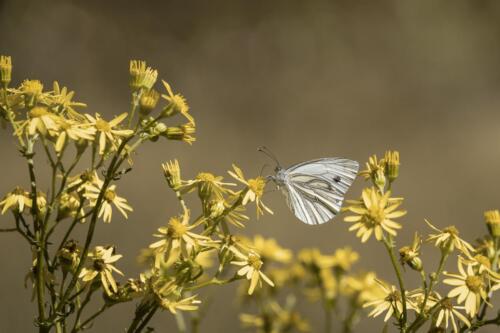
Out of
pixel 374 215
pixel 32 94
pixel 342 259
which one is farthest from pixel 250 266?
pixel 342 259

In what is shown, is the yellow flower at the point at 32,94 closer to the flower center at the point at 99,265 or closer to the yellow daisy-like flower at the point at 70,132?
the yellow daisy-like flower at the point at 70,132

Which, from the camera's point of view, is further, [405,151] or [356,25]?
[356,25]

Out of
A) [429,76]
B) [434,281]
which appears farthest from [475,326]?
[429,76]

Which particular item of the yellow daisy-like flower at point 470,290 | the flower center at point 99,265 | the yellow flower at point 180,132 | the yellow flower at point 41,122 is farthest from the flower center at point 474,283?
the yellow flower at point 41,122

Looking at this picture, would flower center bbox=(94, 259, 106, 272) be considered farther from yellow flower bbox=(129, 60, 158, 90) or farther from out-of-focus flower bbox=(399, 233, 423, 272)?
out-of-focus flower bbox=(399, 233, 423, 272)

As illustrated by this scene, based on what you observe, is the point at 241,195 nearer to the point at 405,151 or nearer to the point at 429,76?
the point at 405,151

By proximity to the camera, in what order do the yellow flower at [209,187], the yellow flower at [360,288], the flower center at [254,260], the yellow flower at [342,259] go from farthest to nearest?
the yellow flower at [342,259] < the yellow flower at [360,288] < the yellow flower at [209,187] < the flower center at [254,260]

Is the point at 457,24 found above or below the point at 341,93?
above
